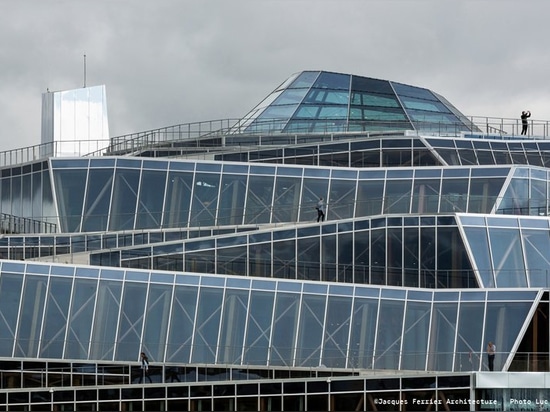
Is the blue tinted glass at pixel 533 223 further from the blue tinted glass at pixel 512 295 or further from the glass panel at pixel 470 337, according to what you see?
the glass panel at pixel 470 337

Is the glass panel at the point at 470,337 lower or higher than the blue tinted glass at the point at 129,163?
lower

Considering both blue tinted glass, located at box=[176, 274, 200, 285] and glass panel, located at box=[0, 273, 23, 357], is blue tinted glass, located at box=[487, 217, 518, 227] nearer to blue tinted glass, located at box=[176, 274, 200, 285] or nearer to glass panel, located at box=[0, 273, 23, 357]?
blue tinted glass, located at box=[176, 274, 200, 285]

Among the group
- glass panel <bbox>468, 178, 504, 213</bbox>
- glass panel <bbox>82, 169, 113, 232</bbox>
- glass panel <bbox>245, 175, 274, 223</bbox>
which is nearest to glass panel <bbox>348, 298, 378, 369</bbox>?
glass panel <bbox>468, 178, 504, 213</bbox>

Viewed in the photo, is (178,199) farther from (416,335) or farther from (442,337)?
(442,337)

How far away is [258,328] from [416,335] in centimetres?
696

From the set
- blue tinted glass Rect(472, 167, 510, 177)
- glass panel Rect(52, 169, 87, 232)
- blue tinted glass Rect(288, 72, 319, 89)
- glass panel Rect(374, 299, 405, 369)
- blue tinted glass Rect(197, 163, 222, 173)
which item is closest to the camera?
glass panel Rect(374, 299, 405, 369)

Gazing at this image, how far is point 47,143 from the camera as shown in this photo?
299 ft

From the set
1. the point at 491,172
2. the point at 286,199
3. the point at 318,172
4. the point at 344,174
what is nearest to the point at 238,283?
the point at 286,199

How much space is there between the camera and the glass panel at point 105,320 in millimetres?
66188

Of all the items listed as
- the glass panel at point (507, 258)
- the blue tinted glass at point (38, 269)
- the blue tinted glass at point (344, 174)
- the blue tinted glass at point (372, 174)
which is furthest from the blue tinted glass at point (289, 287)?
the blue tinted glass at point (344, 174)

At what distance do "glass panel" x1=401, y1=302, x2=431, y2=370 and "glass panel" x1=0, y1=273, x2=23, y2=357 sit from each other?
17.1 metres

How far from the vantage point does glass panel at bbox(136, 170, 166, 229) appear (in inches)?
3209

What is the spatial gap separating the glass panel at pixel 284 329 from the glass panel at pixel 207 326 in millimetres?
2542

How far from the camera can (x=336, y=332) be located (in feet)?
219
